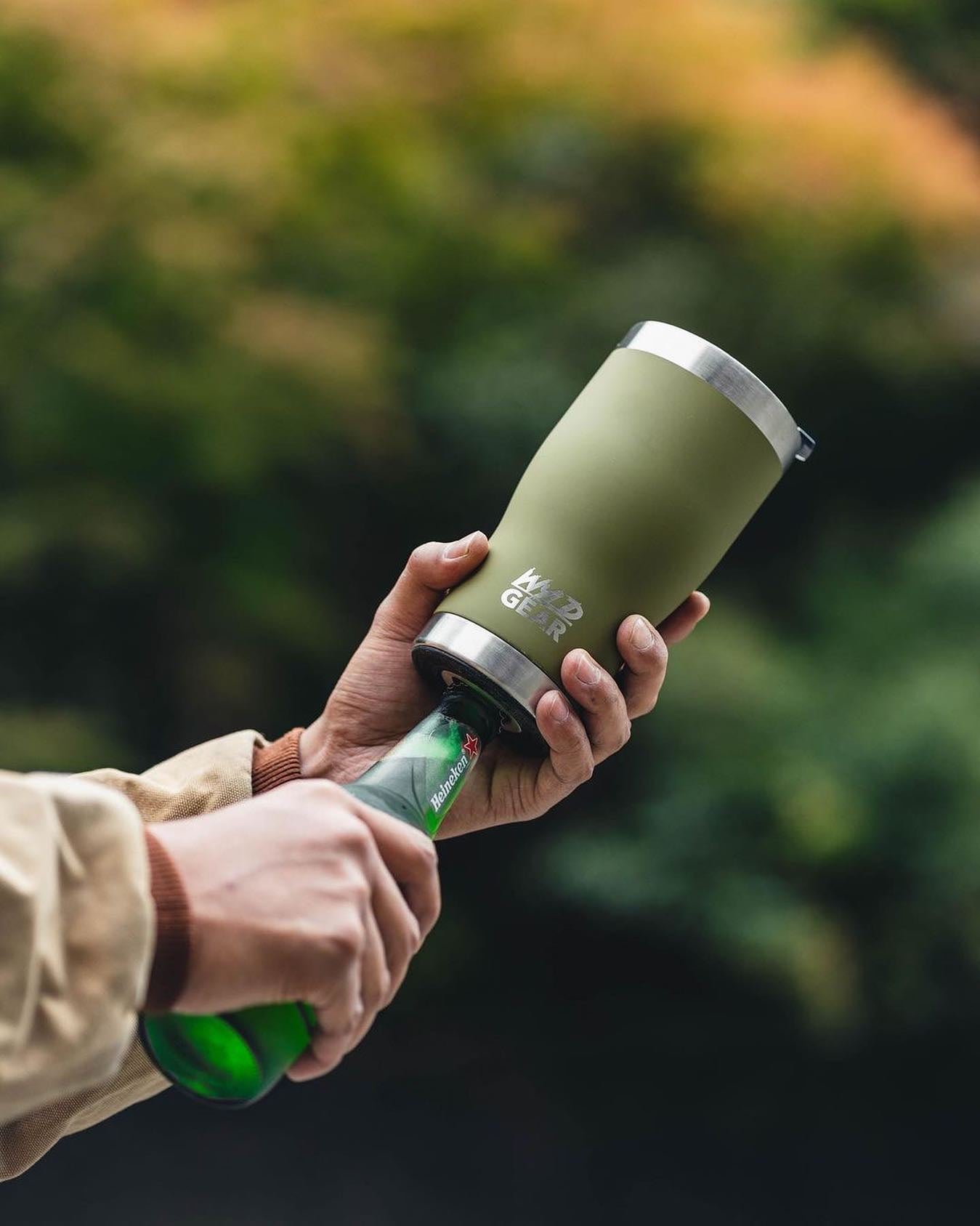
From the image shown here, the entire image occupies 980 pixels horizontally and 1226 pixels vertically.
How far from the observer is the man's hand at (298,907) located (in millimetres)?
574

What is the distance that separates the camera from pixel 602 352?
9.84 ft

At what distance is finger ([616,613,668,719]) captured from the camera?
0.84m

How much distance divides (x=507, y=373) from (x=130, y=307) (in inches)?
31.6

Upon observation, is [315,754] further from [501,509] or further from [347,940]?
[501,509]

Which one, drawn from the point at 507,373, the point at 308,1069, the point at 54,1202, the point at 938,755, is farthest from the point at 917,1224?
the point at 308,1069

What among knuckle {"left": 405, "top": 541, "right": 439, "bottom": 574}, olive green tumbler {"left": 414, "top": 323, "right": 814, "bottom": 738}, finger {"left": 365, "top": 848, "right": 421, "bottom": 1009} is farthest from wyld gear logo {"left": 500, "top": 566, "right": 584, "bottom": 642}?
finger {"left": 365, "top": 848, "right": 421, "bottom": 1009}

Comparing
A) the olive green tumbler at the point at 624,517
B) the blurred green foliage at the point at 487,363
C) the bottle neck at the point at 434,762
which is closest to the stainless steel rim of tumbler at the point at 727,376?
the olive green tumbler at the point at 624,517

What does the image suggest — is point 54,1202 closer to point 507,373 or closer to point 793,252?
point 507,373

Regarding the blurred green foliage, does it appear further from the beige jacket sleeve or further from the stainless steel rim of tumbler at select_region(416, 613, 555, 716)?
the beige jacket sleeve

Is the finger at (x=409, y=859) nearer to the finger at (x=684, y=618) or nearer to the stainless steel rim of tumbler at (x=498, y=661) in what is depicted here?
the stainless steel rim of tumbler at (x=498, y=661)

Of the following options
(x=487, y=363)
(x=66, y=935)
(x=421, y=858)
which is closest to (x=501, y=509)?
(x=487, y=363)

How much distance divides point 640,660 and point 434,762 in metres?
0.15

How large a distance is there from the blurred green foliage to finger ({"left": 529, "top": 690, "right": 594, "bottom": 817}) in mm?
1956

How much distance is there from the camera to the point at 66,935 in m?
0.54
